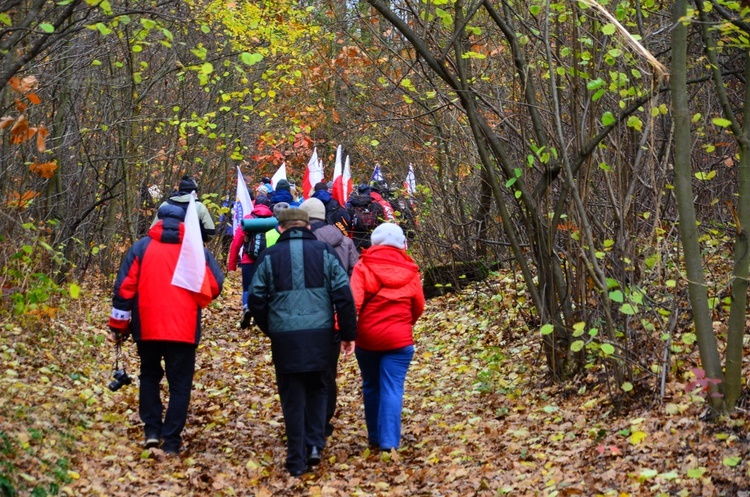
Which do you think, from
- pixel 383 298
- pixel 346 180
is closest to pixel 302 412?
pixel 383 298

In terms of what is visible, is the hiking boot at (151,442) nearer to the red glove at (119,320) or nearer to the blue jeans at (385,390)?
the red glove at (119,320)

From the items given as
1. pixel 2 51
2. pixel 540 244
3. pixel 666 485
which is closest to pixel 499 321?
pixel 540 244

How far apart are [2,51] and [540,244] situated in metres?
4.98

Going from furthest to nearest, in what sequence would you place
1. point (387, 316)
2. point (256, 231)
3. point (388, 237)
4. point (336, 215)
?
point (336, 215), point (256, 231), point (388, 237), point (387, 316)

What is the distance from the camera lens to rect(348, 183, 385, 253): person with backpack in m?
15.3

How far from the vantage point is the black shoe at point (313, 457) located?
7.46 m

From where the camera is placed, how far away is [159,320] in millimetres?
7574

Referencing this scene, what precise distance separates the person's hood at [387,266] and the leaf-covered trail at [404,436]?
1.51 m

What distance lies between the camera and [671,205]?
1070cm

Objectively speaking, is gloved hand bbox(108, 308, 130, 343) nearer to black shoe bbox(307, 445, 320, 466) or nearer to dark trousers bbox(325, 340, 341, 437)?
dark trousers bbox(325, 340, 341, 437)

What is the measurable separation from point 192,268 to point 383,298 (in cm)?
169

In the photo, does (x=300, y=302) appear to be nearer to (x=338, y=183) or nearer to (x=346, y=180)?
(x=338, y=183)

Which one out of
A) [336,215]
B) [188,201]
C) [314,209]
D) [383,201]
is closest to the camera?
[314,209]

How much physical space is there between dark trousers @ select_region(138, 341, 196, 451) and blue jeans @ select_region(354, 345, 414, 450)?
5.09 feet
